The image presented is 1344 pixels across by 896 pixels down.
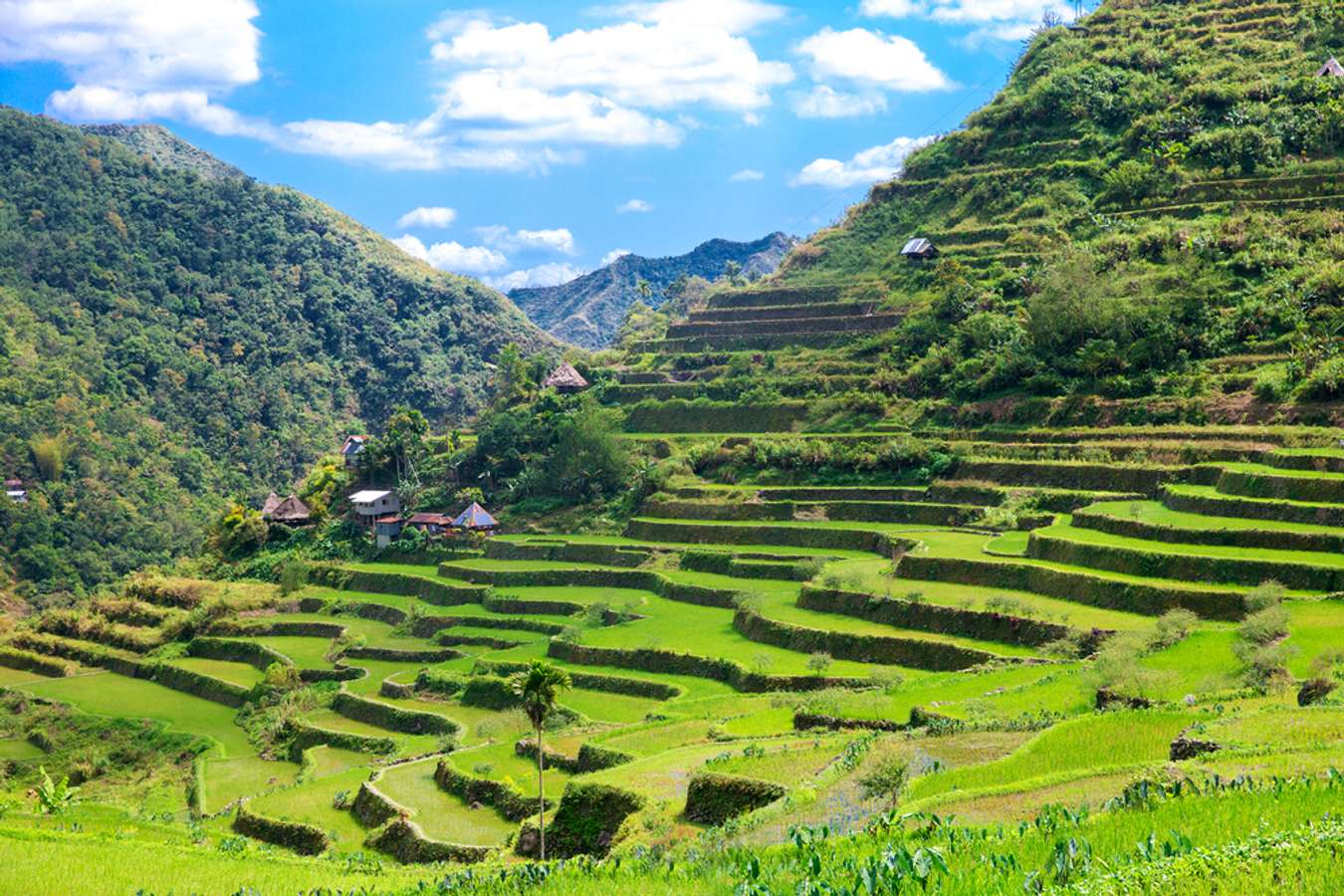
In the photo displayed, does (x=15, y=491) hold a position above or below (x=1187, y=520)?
above

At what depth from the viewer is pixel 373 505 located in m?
57.8

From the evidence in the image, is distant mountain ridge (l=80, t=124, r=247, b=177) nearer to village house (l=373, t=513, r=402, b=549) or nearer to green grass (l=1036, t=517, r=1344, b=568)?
village house (l=373, t=513, r=402, b=549)

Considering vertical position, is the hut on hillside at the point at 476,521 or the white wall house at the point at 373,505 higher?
the white wall house at the point at 373,505

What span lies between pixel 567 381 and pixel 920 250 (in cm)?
1786

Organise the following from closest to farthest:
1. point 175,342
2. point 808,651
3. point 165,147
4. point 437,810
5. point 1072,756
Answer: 1. point 1072,756
2. point 437,810
3. point 808,651
4. point 175,342
5. point 165,147

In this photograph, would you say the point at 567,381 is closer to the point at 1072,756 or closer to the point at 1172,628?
the point at 1172,628

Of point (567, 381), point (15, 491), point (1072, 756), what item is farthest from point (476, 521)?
point (1072, 756)

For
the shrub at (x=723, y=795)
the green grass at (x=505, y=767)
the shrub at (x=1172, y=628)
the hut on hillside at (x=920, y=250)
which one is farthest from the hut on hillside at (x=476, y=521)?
the shrub at (x=723, y=795)

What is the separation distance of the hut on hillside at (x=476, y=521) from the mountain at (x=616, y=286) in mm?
101577

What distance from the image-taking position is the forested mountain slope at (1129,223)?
42.4m

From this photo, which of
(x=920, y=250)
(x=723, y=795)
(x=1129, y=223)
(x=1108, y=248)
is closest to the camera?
(x=723, y=795)

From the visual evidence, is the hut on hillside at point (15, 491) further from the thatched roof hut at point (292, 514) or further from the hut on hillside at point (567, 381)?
the hut on hillside at point (567, 381)

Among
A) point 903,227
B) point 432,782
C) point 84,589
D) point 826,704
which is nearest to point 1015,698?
point 826,704

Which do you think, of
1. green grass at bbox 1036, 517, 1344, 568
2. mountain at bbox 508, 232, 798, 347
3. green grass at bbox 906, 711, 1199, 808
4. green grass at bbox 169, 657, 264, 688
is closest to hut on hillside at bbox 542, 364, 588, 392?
green grass at bbox 169, 657, 264, 688
